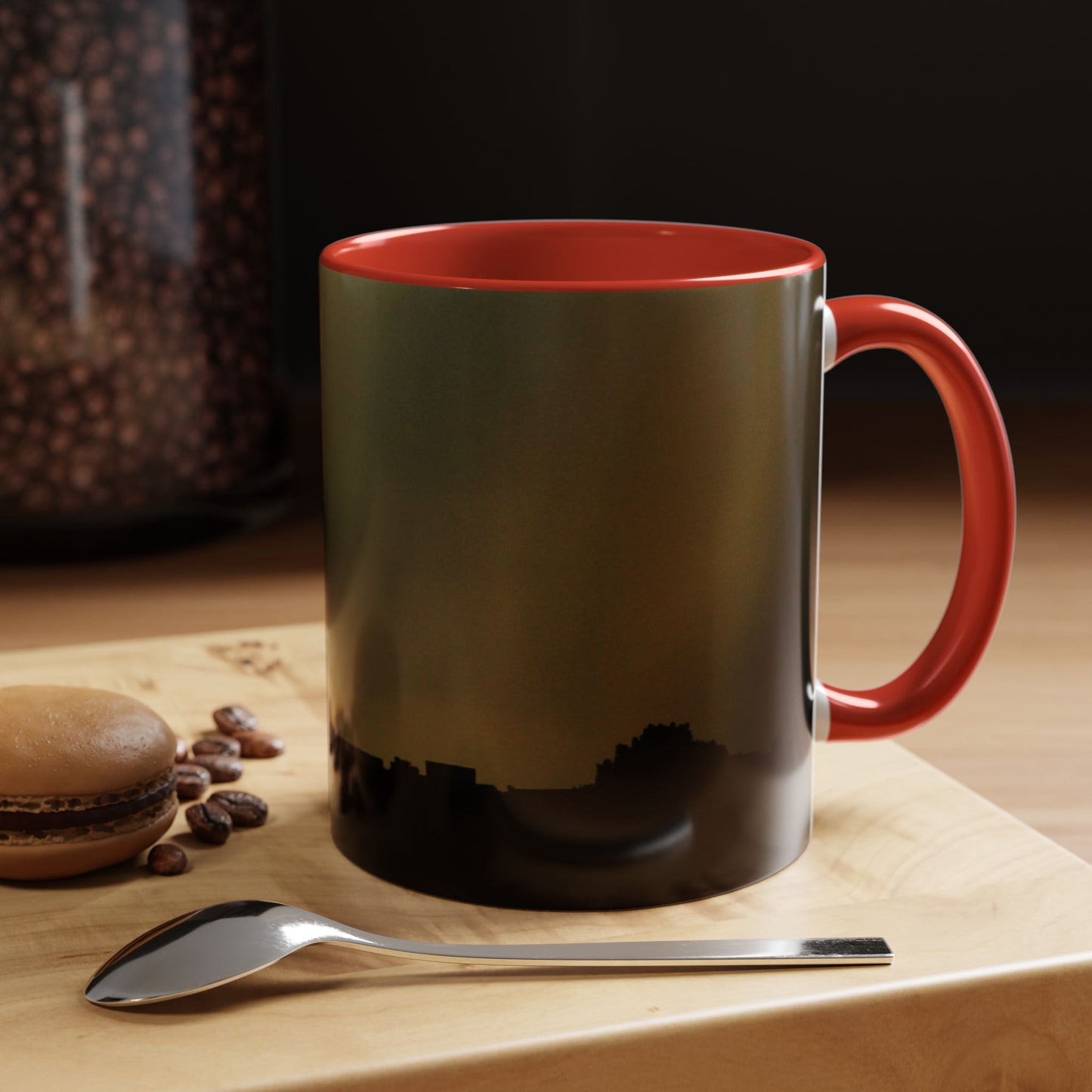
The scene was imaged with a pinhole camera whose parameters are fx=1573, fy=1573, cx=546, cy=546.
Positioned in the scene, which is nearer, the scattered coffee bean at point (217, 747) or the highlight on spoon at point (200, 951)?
the highlight on spoon at point (200, 951)

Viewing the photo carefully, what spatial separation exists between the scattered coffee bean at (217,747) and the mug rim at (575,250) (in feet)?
0.49

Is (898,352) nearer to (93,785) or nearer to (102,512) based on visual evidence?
(102,512)

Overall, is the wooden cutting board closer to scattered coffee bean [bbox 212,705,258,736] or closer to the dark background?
scattered coffee bean [bbox 212,705,258,736]

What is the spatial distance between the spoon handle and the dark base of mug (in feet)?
0.09

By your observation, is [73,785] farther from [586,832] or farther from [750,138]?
[750,138]

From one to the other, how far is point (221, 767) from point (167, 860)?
0.19 ft

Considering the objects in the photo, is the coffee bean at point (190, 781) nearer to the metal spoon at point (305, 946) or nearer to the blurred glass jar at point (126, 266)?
the metal spoon at point (305, 946)

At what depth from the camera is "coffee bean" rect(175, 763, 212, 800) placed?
1.43 ft

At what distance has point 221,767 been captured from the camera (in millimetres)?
447

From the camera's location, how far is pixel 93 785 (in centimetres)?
38

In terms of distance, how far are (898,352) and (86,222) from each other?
567 mm

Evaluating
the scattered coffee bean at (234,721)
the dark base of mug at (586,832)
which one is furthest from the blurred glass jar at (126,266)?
the dark base of mug at (586,832)

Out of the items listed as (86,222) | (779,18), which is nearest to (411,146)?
(779,18)

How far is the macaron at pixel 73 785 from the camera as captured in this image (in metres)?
0.37
